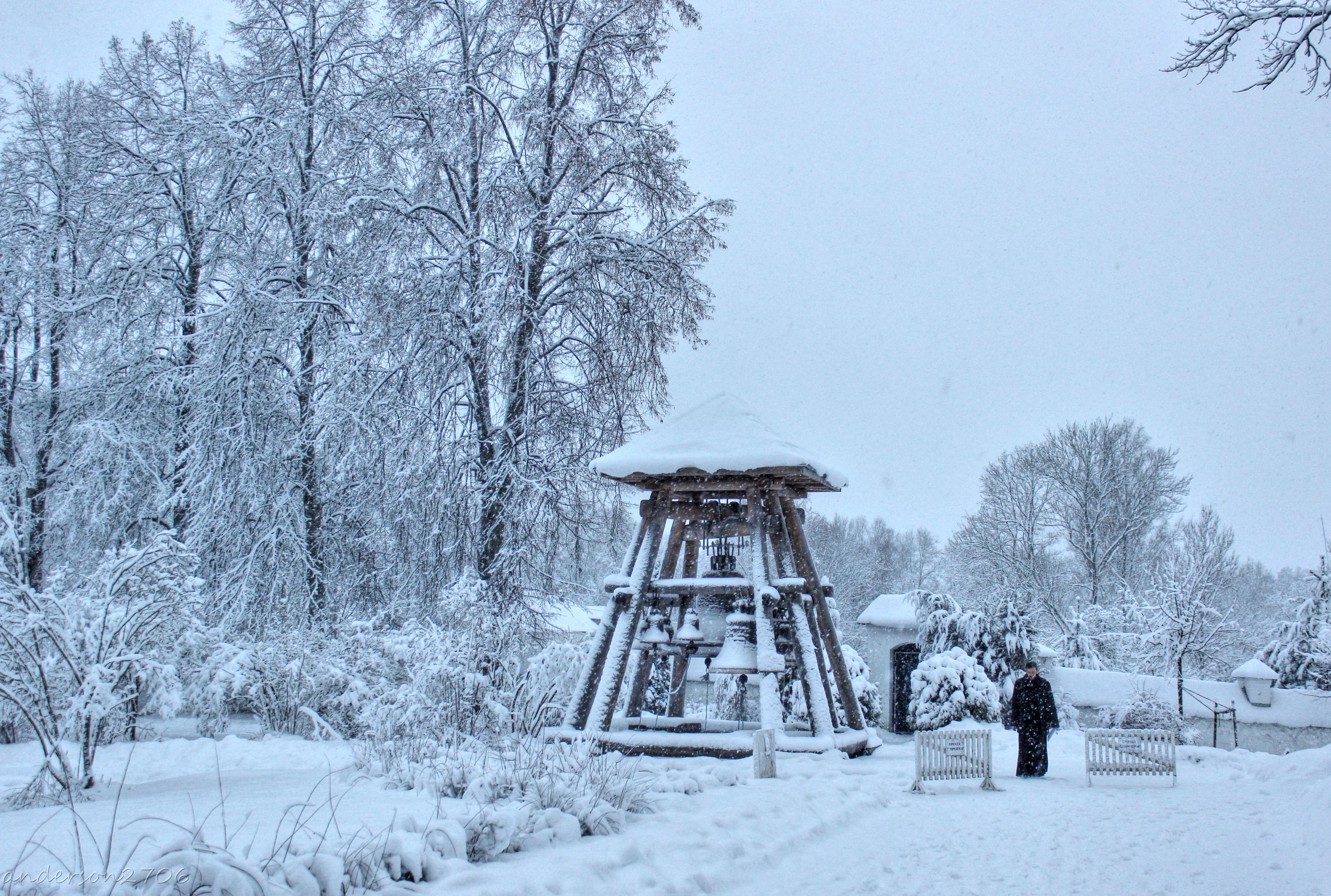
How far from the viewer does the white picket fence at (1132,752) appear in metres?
9.26

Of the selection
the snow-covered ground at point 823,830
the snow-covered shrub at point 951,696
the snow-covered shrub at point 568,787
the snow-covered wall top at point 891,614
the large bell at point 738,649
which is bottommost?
the snow-covered shrub at point 951,696

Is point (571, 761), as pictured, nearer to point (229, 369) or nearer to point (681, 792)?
point (681, 792)

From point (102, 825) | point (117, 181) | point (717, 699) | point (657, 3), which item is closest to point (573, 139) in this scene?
point (657, 3)

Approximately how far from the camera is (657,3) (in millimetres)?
12812

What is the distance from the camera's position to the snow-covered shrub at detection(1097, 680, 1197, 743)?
16961 millimetres

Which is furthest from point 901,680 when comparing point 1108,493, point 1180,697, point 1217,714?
point 1108,493

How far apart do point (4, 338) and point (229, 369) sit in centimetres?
684

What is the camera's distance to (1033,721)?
9.37 m

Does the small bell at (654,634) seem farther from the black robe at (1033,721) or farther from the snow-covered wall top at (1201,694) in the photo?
the snow-covered wall top at (1201,694)

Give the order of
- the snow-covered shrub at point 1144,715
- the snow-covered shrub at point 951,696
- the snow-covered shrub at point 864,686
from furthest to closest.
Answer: the snow-covered shrub at point 1144,715
the snow-covered shrub at point 951,696
the snow-covered shrub at point 864,686

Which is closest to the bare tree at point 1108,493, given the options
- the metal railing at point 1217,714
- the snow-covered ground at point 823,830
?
the metal railing at point 1217,714

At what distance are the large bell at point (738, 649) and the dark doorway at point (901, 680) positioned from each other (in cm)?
1372

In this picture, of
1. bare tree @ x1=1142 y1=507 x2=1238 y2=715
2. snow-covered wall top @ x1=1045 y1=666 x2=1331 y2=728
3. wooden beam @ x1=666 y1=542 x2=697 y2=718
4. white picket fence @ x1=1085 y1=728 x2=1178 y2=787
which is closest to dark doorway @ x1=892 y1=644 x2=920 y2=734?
snow-covered wall top @ x1=1045 y1=666 x2=1331 y2=728

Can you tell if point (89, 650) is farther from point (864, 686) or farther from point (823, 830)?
point (864, 686)
